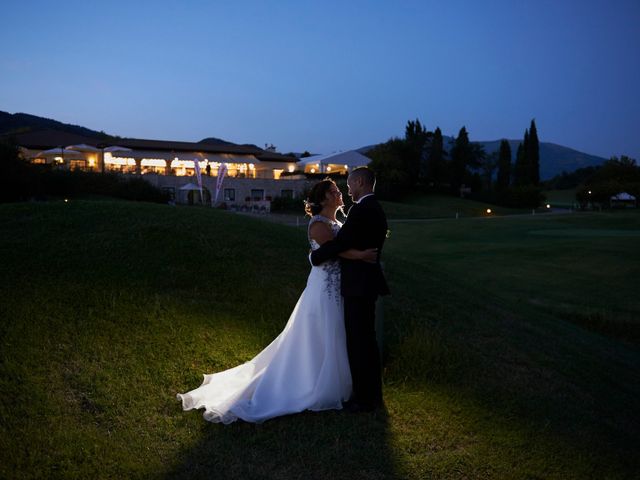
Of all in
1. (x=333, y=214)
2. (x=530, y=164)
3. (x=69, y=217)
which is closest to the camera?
(x=333, y=214)

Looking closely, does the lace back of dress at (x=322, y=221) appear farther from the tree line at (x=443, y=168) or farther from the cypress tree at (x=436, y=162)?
the cypress tree at (x=436, y=162)

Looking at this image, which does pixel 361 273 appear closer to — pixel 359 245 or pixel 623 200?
pixel 359 245

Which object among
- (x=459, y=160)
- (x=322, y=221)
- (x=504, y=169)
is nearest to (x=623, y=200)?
(x=504, y=169)

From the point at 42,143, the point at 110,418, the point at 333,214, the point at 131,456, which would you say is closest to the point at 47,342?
the point at 110,418

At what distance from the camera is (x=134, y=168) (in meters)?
52.8

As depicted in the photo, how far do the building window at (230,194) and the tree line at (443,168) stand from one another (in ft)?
72.2

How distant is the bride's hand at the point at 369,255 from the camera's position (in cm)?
475

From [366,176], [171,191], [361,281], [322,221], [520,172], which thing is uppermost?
[520,172]

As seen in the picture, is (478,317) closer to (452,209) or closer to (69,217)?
(69,217)

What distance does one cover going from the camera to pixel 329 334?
4.94m

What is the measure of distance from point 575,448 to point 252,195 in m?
50.4

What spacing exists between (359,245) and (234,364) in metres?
2.36

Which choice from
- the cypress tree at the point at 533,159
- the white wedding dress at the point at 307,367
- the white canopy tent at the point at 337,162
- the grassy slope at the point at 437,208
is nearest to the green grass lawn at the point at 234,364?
the white wedding dress at the point at 307,367

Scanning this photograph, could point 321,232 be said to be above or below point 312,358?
above
